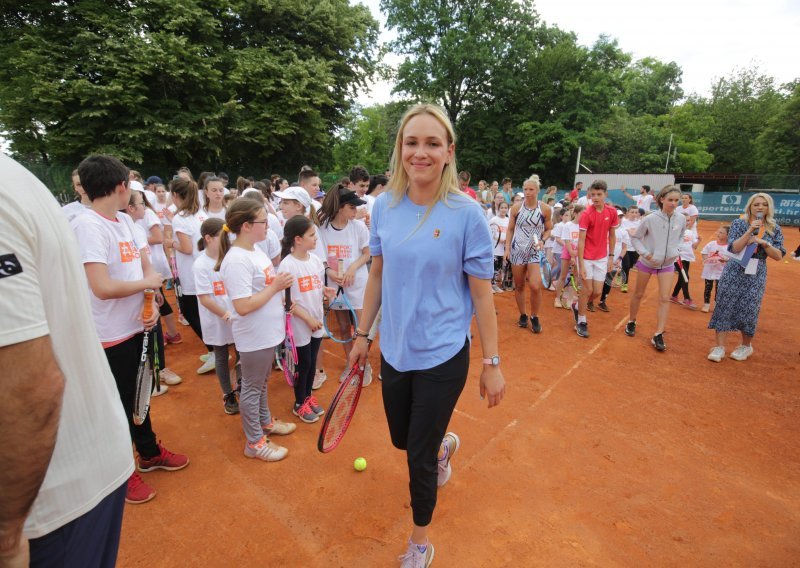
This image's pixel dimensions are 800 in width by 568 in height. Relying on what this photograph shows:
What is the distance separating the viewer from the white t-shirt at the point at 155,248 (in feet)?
17.1

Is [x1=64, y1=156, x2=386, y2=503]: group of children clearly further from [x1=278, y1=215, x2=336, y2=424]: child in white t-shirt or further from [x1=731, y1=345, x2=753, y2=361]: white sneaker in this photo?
[x1=731, y1=345, x2=753, y2=361]: white sneaker

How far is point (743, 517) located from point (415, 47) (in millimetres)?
41172

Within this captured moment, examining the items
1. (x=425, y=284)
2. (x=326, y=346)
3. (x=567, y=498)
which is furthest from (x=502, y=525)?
(x=326, y=346)

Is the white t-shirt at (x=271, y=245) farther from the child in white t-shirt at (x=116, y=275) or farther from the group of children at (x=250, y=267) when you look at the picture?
the child in white t-shirt at (x=116, y=275)

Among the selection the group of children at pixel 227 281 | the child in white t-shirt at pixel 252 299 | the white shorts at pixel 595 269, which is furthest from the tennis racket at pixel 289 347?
the white shorts at pixel 595 269

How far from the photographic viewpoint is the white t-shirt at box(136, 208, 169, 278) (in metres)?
5.20

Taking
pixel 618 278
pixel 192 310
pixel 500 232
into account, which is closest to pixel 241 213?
pixel 192 310

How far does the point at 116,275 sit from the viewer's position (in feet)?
9.61

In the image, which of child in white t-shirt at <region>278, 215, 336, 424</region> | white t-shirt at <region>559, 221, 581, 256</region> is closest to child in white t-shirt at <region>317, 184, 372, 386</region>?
child in white t-shirt at <region>278, 215, 336, 424</region>

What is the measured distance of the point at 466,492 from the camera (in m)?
3.23

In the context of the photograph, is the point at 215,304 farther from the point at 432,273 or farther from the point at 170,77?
the point at 170,77

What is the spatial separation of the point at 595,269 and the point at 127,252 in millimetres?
6400

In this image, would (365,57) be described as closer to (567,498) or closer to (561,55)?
(561,55)

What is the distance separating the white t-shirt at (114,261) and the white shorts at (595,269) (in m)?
6.19
